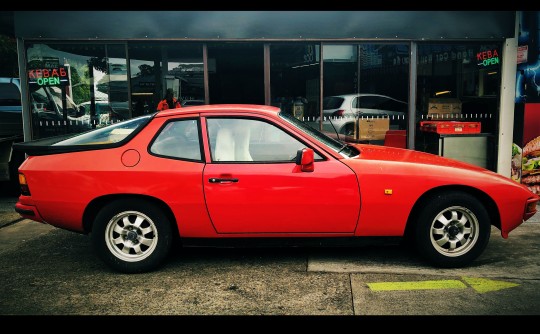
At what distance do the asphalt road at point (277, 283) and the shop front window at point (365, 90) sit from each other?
12.8 ft

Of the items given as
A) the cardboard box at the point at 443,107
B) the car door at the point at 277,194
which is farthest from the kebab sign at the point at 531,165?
the car door at the point at 277,194

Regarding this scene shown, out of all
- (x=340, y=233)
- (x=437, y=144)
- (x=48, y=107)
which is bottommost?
(x=340, y=233)

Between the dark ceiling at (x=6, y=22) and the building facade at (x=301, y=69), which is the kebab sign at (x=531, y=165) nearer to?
the building facade at (x=301, y=69)

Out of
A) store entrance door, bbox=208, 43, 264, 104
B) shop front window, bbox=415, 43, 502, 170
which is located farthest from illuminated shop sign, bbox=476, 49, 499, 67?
store entrance door, bbox=208, 43, 264, 104

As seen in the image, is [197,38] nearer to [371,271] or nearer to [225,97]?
[225,97]

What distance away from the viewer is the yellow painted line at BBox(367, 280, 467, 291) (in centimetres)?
404

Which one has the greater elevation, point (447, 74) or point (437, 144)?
point (447, 74)

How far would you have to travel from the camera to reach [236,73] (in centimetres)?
865

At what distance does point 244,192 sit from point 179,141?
2.63ft

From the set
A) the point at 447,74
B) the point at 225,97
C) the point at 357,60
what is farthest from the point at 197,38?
the point at 447,74

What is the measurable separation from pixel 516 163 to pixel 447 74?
2.00m

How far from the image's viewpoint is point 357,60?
8664mm
